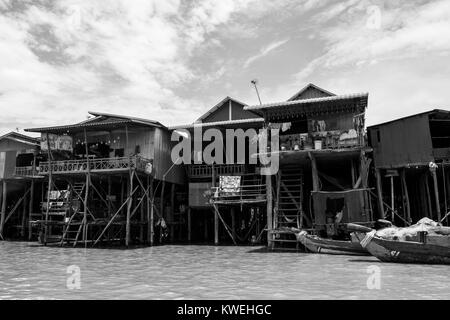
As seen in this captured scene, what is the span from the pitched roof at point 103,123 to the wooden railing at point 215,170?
12.6 feet

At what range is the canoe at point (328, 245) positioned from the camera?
1648cm

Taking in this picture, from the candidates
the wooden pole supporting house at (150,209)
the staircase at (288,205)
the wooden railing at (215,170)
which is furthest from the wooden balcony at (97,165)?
the staircase at (288,205)

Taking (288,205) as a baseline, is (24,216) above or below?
below

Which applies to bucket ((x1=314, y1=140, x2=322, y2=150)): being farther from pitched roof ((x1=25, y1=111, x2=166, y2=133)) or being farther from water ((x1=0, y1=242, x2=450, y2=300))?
pitched roof ((x1=25, y1=111, x2=166, y2=133))

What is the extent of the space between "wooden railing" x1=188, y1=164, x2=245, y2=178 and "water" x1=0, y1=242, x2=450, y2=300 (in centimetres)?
919

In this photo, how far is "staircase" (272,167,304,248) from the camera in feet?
64.2

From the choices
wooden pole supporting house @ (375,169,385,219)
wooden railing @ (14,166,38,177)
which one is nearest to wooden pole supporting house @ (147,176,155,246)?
wooden railing @ (14,166,38,177)

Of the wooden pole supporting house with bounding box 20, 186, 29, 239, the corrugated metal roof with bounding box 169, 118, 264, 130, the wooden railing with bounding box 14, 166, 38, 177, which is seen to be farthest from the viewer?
the wooden pole supporting house with bounding box 20, 186, 29, 239

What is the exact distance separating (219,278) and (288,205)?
Result: 37.2ft

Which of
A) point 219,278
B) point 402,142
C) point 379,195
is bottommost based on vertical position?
point 219,278

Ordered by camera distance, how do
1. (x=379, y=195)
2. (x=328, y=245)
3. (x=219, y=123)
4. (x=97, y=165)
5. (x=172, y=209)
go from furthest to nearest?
(x=172, y=209) → (x=97, y=165) → (x=219, y=123) → (x=379, y=195) → (x=328, y=245)

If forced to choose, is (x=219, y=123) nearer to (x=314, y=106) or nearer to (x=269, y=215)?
(x=314, y=106)

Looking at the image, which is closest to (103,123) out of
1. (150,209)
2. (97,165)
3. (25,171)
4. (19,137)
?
(97,165)

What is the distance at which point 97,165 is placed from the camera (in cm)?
2359
